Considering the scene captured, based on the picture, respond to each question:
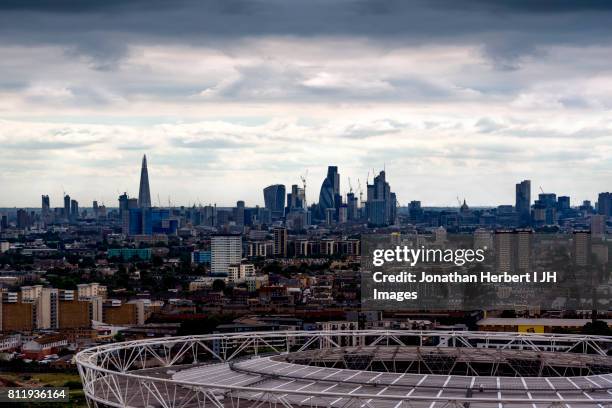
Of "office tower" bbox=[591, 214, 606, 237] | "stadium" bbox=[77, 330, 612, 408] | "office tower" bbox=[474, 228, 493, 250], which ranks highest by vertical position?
"office tower" bbox=[591, 214, 606, 237]

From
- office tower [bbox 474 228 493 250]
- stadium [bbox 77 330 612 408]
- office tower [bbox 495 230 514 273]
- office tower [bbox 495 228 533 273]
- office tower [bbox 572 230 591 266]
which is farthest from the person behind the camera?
office tower [bbox 474 228 493 250]

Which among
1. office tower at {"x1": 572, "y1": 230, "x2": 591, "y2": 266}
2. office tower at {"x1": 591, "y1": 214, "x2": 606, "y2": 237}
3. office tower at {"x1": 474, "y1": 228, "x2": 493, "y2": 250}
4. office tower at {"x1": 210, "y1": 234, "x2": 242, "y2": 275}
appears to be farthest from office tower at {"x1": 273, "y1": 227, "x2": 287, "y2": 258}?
office tower at {"x1": 572, "y1": 230, "x2": 591, "y2": 266}

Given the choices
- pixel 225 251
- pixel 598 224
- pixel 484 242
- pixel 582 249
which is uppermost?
pixel 598 224

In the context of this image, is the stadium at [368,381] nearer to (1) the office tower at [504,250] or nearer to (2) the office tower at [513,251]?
(2) the office tower at [513,251]

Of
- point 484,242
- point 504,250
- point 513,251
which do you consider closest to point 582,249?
point 513,251

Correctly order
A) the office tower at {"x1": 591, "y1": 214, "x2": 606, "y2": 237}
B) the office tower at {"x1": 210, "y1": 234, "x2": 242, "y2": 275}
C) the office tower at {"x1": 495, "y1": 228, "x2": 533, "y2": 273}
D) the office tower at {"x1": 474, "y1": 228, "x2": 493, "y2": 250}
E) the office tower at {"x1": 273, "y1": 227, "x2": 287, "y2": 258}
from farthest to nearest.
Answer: the office tower at {"x1": 591, "y1": 214, "x2": 606, "y2": 237} < the office tower at {"x1": 273, "y1": 227, "x2": 287, "y2": 258} < the office tower at {"x1": 210, "y1": 234, "x2": 242, "y2": 275} < the office tower at {"x1": 474, "y1": 228, "x2": 493, "y2": 250} < the office tower at {"x1": 495, "y1": 228, "x2": 533, "y2": 273}

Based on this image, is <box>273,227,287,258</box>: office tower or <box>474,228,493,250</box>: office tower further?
<box>273,227,287,258</box>: office tower

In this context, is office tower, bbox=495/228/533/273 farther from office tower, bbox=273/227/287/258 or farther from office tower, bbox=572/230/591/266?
office tower, bbox=273/227/287/258

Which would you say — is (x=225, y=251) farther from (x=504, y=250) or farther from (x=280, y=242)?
(x=504, y=250)
